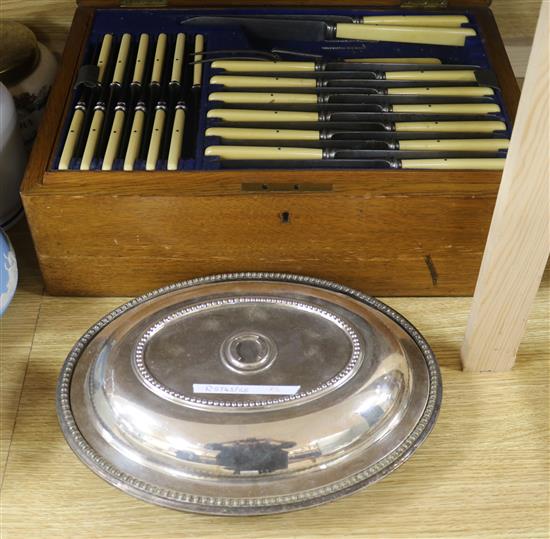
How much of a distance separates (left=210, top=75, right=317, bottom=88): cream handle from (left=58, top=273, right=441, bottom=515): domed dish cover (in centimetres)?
17

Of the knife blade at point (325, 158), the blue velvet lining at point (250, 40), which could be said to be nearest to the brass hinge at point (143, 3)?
the blue velvet lining at point (250, 40)

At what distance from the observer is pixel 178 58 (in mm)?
814

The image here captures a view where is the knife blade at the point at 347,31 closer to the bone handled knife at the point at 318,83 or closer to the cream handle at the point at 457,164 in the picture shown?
the bone handled knife at the point at 318,83

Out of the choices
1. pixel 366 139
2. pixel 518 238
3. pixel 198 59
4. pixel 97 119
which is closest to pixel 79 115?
pixel 97 119

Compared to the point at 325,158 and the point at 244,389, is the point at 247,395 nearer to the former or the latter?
the point at 244,389

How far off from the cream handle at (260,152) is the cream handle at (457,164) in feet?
0.23

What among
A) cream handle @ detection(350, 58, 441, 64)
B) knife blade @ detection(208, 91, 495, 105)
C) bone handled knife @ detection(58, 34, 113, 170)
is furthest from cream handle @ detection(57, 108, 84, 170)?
cream handle @ detection(350, 58, 441, 64)

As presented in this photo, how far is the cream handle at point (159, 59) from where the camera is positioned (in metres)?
0.79

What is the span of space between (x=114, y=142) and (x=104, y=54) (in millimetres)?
122

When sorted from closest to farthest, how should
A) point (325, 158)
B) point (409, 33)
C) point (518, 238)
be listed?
point (518, 238)
point (325, 158)
point (409, 33)

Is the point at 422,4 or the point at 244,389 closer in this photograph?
the point at 244,389

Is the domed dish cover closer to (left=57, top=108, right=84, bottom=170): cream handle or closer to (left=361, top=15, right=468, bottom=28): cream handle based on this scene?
(left=57, top=108, right=84, bottom=170): cream handle

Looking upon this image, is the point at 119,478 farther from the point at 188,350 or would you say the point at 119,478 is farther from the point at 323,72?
the point at 323,72

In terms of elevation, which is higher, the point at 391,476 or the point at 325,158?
the point at 325,158
